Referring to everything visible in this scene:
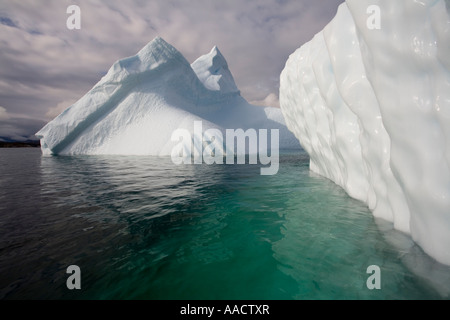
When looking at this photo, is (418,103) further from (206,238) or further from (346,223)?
(206,238)

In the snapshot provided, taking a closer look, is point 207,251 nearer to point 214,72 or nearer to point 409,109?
point 409,109

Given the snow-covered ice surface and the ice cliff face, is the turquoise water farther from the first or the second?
the snow-covered ice surface

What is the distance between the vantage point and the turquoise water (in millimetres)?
1569

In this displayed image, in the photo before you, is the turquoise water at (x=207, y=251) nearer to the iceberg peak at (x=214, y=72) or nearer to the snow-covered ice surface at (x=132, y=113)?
the snow-covered ice surface at (x=132, y=113)

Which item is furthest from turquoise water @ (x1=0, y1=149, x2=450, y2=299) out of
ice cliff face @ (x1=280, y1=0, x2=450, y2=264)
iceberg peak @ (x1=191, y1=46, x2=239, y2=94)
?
iceberg peak @ (x1=191, y1=46, x2=239, y2=94)

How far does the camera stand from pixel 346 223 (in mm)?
2732

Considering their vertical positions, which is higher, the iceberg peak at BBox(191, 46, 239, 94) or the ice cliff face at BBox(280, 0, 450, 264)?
the iceberg peak at BBox(191, 46, 239, 94)

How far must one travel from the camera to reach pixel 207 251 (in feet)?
7.00

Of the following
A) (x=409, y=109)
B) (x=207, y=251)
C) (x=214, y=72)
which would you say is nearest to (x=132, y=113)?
(x=214, y=72)

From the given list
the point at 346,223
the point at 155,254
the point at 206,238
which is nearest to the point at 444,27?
the point at 346,223

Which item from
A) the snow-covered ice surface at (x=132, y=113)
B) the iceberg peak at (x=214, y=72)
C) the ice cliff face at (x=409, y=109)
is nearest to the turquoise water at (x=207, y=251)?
the ice cliff face at (x=409, y=109)

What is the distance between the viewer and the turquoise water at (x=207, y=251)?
1.57 m
